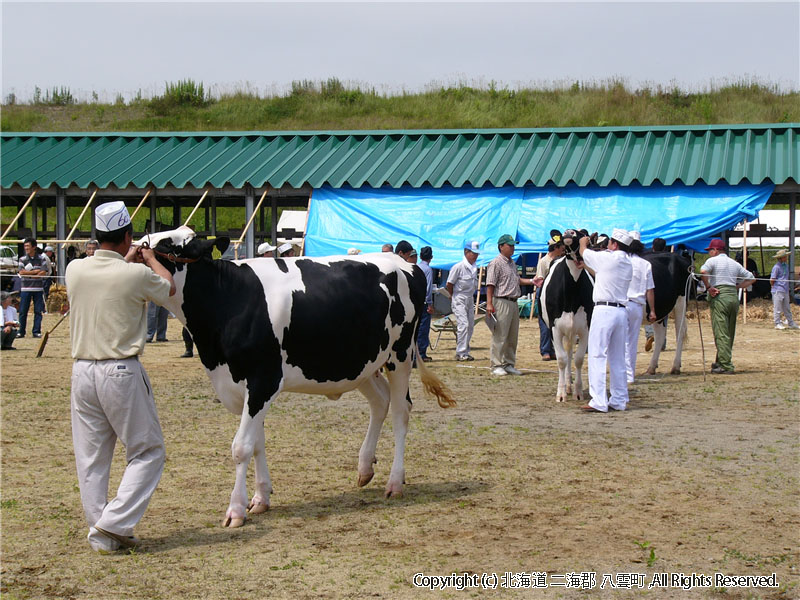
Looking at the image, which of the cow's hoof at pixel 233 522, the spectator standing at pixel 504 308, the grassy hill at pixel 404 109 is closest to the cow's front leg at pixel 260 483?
the cow's hoof at pixel 233 522

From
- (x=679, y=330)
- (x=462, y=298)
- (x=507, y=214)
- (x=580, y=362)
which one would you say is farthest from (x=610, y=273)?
(x=507, y=214)

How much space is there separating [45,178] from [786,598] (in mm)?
26755

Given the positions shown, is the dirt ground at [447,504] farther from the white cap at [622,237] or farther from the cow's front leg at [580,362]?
the white cap at [622,237]

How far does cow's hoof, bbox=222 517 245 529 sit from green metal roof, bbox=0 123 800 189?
20.1 meters

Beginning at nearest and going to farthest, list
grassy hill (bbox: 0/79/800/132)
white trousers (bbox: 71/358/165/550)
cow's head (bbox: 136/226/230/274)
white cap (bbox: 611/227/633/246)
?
white trousers (bbox: 71/358/165/550), cow's head (bbox: 136/226/230/274), white cap (bbox: 611/227/633/246), grassy hill (bbox: 0/79/800/132)

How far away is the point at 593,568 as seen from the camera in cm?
563

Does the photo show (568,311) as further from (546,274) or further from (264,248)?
(264,248)

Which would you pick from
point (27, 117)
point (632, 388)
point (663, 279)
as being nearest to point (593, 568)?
point (632, 388)

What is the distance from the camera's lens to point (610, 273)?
11.0m

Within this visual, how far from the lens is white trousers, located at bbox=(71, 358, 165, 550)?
19.1 feet

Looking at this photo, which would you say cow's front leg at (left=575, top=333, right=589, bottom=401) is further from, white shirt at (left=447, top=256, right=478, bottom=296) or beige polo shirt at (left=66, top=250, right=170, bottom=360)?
beige polo shirt at (left=66, top=250, right=170, bottom=360)

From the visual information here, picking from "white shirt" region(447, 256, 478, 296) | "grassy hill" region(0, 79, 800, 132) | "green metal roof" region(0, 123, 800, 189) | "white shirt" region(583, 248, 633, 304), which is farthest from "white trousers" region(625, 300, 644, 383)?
"grassy hill" region(0, 79, 800, 132)

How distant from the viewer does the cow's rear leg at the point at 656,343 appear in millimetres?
14688

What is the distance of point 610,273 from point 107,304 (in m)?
6.67
